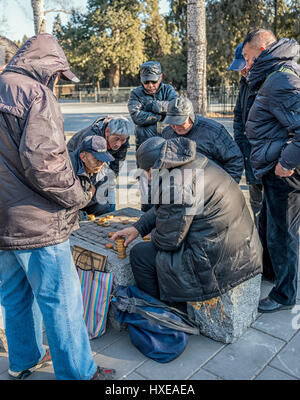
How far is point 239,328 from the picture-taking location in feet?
8.86

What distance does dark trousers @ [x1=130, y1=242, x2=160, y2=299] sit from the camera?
2.78m

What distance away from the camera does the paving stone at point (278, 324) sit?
2.76 metres

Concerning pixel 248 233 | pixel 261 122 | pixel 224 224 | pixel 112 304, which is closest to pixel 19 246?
pixel 112 304

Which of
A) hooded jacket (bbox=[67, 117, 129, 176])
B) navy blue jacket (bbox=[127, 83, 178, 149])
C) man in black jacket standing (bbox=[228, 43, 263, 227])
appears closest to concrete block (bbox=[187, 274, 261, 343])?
man in black jacket standing (bbox=[228, 43, 263, 227])

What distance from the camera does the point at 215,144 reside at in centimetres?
345

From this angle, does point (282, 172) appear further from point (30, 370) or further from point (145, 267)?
point (30, 370)

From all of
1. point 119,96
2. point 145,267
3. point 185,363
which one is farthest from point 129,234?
point 119,96

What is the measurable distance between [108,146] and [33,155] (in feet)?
7.25

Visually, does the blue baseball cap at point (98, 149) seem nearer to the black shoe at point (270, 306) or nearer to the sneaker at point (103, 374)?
the sneaker at point (103, 374)

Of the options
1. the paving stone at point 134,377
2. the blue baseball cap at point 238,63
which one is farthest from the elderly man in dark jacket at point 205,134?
the paving stone at point 134,377

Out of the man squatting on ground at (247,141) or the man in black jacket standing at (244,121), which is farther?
the man in black jacket standing at (244,121)

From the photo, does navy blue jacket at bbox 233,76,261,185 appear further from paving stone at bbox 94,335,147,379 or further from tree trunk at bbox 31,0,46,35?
tree trunk at bbox 31,0,46,35

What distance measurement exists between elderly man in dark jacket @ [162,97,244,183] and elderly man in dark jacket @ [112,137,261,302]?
84 centimetres

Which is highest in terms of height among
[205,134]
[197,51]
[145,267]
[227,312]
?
[197,51]
